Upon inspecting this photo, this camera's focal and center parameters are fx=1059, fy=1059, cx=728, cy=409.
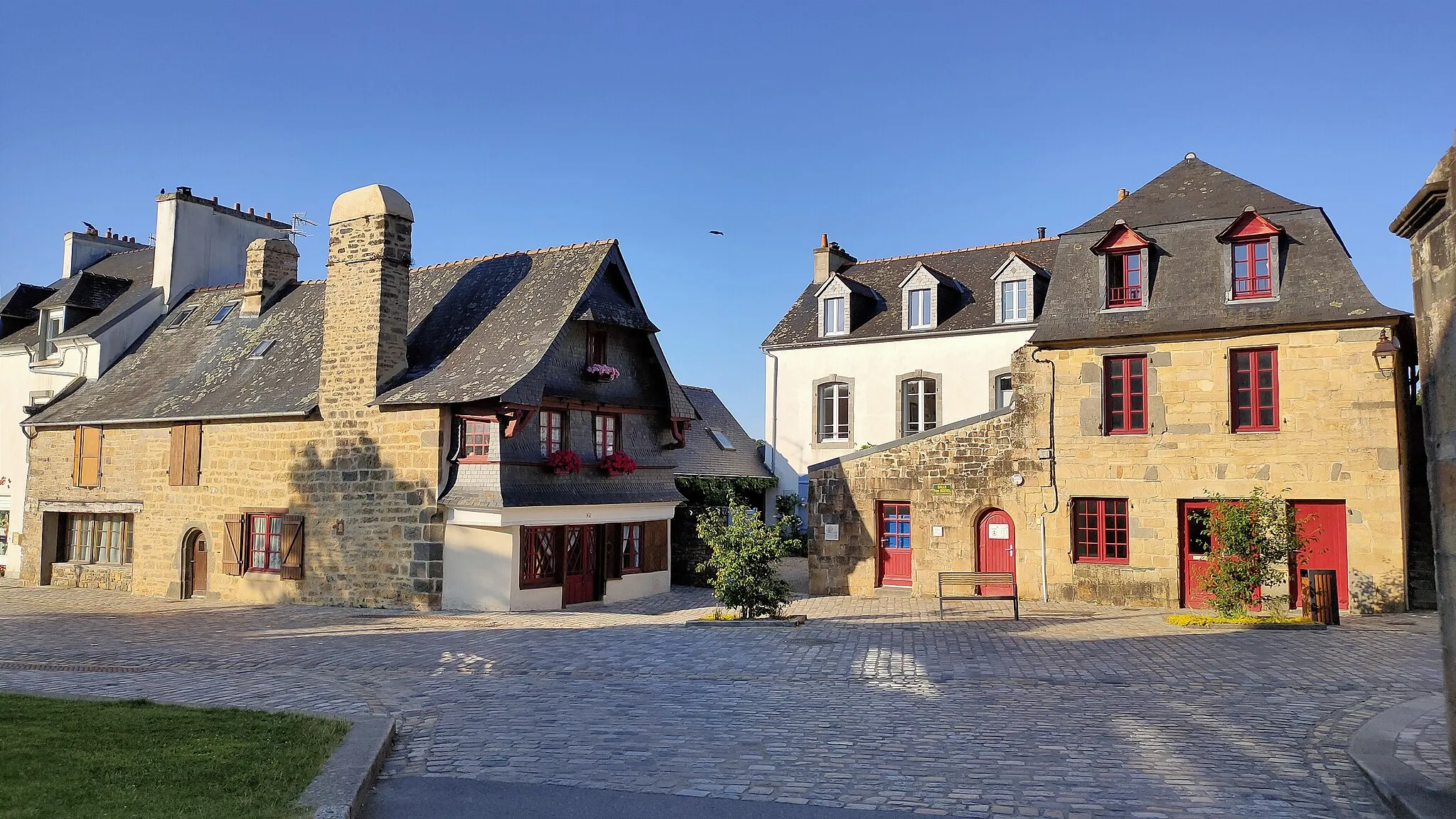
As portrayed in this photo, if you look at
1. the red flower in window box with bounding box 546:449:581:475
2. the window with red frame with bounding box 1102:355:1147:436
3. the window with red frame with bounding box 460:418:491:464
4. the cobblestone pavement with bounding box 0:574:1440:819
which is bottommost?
the cobblestone pavement with bounding box 0:574:1440:819

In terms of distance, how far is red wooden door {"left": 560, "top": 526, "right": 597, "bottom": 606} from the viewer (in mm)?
19578

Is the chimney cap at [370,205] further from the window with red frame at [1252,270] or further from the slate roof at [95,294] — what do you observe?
the window with red frame at [1252,270]

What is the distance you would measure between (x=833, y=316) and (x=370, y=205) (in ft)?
41.6

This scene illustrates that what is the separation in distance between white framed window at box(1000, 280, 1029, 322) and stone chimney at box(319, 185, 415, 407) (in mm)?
13902

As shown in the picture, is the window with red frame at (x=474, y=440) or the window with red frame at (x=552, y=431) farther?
the window with red frame at (x=552, y=431)

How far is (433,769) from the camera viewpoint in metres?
7.46

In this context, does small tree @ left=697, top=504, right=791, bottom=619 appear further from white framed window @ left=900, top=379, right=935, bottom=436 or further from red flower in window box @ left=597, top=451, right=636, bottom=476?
white framed window @ left=900, top=379, right=935, bottom=436

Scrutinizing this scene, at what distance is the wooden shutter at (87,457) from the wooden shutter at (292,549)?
20.8 ft

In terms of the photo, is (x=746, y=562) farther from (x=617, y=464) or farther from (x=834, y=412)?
(x=834, y=412)

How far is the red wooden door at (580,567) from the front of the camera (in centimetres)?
1958

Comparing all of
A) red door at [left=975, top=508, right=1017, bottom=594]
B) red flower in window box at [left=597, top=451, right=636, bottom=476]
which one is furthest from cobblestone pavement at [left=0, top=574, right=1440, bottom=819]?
red flower in window box at [left=597, top=451, right=636, bottom=476]

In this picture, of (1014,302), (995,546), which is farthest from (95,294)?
(1014,302)

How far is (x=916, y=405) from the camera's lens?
26.7 metres

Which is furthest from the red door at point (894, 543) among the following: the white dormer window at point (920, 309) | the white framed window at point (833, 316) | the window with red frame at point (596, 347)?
the white framed window at point (833, 316)
